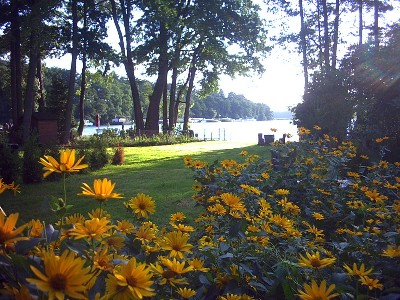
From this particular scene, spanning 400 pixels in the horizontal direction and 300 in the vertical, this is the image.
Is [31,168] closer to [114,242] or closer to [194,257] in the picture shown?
[194,257]

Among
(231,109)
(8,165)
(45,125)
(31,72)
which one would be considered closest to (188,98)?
(45,125)

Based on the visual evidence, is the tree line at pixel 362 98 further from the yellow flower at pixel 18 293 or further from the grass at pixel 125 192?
the yellow flower at pixel 18 293

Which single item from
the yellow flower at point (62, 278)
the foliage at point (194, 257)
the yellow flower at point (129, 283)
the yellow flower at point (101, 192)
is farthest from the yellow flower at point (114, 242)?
the yellow flower at point (62, 278)

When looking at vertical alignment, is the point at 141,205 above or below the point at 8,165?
above

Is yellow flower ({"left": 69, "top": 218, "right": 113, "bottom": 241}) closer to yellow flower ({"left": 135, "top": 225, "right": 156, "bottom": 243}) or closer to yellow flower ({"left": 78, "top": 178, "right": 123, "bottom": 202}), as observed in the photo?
yellow flower ({"left": 78, "top": 178, "right": 123, "bottom": 202})

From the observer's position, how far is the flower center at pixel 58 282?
708 mm

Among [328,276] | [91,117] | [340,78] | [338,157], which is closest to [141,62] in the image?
[340,78]

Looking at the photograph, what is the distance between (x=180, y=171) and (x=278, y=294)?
863 centimetres

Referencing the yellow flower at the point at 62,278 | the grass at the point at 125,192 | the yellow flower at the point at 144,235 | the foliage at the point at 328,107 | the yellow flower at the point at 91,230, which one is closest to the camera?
the yellow flower at the point at 62,278

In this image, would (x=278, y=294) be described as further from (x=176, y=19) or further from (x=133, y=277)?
(x=176, y=19)

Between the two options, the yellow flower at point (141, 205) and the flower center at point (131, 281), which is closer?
the flower center at point (131, 281)

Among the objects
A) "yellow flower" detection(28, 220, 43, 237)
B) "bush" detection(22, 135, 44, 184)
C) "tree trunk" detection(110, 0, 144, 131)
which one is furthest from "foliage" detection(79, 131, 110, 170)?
"tree trunk" detection(110, 0, 144, 131)

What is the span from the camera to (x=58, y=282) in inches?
28.0

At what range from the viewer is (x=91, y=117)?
67125 mm
